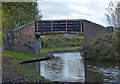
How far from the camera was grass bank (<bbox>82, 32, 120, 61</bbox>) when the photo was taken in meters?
22.7

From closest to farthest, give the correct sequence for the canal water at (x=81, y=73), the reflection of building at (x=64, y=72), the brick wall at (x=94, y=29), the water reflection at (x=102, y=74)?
1. the water reflection at (x=102, y=74)
2. the canal water at (x=81, y=73)
3. the reflection of building at (x=64, y=72)
4. the brick wall at (x=94, y=29)

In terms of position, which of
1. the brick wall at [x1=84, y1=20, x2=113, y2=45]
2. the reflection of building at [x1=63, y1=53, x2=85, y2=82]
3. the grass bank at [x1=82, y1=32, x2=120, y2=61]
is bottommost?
the reflection of building at [x1=63, y1=53, x2=85, y2=82]

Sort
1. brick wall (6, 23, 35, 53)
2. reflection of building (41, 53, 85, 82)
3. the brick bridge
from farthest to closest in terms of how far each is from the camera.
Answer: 1. brick wall (6, 23, 35, 53)
2. the brick bridge
3. reflection of building (41, 53, 85, 82)

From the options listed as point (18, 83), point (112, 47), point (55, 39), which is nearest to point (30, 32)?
point (112, 47)

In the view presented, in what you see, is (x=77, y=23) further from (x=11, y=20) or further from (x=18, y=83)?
(x=18, y=83)

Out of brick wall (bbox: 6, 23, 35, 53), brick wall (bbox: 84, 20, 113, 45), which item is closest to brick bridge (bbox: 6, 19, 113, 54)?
brick wall (bbox: 6, 23, 35, 53)

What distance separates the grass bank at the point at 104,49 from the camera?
2270 centimetres

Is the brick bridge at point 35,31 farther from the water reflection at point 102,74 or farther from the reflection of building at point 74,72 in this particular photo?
the water reflection at point 102,74

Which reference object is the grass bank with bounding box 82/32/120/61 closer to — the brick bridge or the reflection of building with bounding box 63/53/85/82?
the reflection of building with bounding box 63/53/85/82

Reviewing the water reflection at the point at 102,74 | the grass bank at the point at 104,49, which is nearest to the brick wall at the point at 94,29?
the grass bank at the point at 104,49

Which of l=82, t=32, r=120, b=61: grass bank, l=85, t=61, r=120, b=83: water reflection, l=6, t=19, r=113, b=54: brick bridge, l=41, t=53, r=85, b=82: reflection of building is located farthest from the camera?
l=6, t=19, r=113, b=54: brick bridge

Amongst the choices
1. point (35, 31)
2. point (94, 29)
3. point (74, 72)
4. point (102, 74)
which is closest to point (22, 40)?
point (35, 31)

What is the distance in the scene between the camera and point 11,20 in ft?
120

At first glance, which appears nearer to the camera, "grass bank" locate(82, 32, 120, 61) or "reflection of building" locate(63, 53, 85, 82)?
"reflection of building" locate(63, 53, 85, 82)
